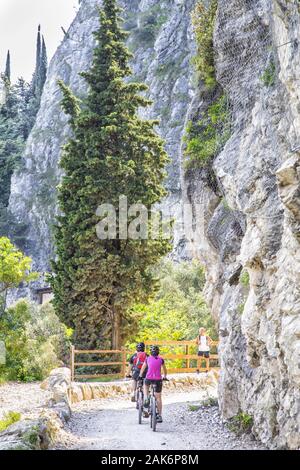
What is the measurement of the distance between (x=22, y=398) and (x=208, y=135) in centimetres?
837

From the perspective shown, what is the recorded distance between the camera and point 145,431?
1053 centimetres

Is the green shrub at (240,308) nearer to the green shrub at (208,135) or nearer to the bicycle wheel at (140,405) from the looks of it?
the bicycle wheel at (140,405)

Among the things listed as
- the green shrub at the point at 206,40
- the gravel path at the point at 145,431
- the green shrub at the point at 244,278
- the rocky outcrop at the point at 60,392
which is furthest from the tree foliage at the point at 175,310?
the green shrub at the point at 244,278

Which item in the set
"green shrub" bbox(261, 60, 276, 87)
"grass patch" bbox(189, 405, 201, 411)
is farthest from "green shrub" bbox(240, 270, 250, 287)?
"grass patch" bbox(189, 405, 201, 411)

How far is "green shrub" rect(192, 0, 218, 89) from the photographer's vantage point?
15.6 meters

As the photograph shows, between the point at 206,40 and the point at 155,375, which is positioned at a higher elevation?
Result: the point at 206,40

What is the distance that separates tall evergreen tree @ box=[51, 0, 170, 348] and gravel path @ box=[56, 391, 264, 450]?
6.10 meters

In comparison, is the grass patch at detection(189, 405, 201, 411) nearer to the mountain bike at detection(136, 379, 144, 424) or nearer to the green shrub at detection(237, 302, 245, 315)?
the mountain bike at detection(136, 379, 144, 424)

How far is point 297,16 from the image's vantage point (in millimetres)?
8312

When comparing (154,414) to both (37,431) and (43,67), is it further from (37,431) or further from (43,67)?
(43,67)

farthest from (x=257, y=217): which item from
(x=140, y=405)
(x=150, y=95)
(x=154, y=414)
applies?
(x=150, y=95)

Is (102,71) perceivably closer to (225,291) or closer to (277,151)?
(225,291)
